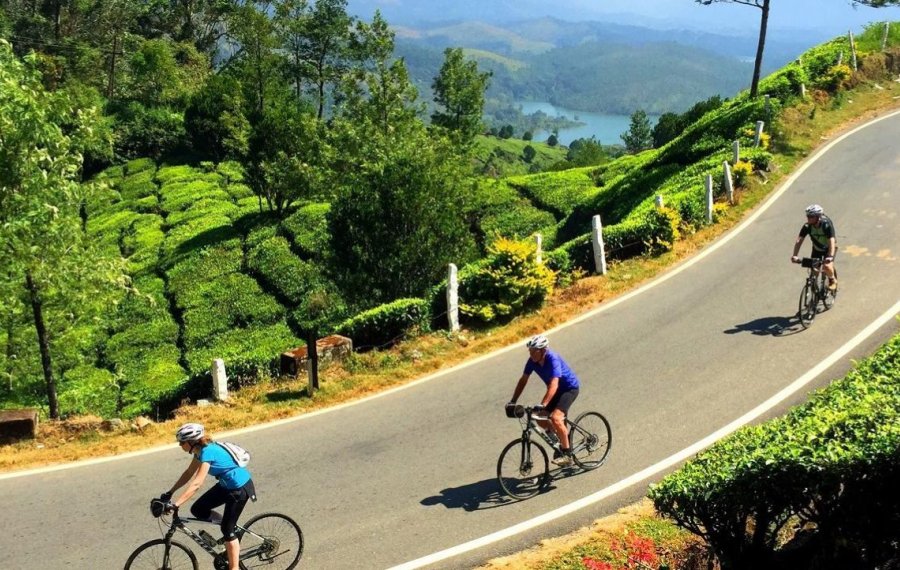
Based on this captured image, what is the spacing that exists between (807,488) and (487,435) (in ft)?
18.4

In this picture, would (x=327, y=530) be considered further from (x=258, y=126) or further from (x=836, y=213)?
(x=258, y=126)

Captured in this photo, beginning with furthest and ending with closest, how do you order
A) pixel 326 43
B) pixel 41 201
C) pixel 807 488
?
pixel 326 43 < pixel 41 201 < pixel 807 488

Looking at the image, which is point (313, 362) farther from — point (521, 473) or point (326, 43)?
point (326, 43)

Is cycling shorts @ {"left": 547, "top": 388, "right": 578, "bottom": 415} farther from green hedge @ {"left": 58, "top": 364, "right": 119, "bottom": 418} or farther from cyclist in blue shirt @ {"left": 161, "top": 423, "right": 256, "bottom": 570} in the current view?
green hedge @ {"left": 58, "top": 364, "right": 119, "bottom": 418}

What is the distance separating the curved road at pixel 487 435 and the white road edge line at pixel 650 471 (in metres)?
0.04

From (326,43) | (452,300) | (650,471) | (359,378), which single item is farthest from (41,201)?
(326,43)

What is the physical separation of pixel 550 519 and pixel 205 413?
687 centimetres

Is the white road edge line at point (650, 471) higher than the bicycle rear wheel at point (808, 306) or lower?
lower

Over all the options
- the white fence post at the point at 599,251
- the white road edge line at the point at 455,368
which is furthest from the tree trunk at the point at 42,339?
the white fence post at the point at 599,251

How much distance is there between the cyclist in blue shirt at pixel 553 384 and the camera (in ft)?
31.5

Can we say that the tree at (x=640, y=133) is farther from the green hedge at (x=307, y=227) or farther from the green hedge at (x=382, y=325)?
the green hedge at (x=382, y=325)

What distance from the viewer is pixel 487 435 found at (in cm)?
1154

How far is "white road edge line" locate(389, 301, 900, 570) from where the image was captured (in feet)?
28.5

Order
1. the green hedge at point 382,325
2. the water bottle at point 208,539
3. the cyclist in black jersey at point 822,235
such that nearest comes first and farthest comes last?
the water bottle at point 208,539
the cyclist in black jersey at point 822,235
the green hedge at point 382,325
